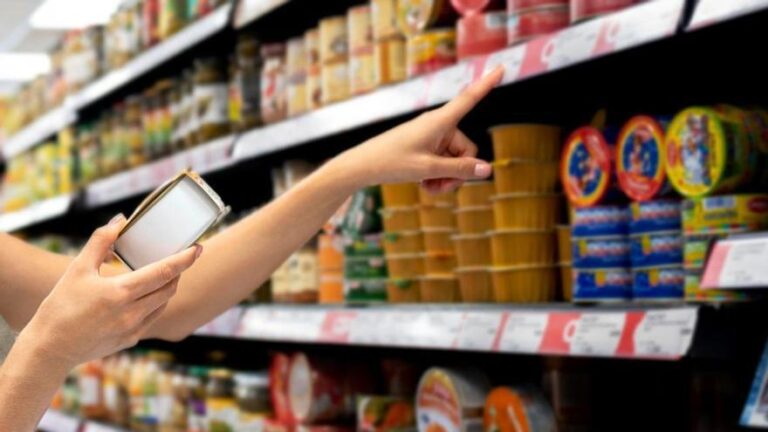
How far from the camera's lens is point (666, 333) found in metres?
1.46

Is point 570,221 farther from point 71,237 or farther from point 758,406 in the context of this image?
point 71,237

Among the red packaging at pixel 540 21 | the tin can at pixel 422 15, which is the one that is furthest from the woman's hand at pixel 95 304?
the tin can at pixel 422 15

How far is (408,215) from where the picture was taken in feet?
7.50

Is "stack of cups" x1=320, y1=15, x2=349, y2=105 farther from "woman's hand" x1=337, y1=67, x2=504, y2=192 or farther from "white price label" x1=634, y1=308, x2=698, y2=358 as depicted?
"white price label" x1=634, y1=308, x2=698, y2=358

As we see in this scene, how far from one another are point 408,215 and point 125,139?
2059mm

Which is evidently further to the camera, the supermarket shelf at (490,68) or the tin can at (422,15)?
the tin can at (422,15)

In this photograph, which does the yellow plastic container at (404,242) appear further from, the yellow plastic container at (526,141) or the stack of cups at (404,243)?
the yellow plastic container at (526,141)

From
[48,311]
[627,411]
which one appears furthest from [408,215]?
[48,311]

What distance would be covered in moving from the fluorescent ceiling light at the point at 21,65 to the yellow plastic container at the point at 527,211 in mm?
6096

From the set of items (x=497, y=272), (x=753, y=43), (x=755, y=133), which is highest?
(x=753, y=43)

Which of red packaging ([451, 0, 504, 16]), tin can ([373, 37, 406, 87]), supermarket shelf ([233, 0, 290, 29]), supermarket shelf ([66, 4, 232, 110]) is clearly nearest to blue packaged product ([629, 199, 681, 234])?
red packaging ([451, 0, 504, 16])

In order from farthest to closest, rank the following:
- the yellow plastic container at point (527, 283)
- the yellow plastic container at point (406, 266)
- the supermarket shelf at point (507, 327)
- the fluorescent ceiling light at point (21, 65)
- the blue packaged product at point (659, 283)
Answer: the fluorescent ceiling light at point (21, 65) → the yellow plastic container at point (406, 266) → the yellow plastic container at point (527, 283) → the blue packaged product at point (659, 283) → the supermarket shelf at point (507, 327)

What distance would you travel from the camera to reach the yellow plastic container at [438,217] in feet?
7.19

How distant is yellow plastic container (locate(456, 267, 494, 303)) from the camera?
2051mm
